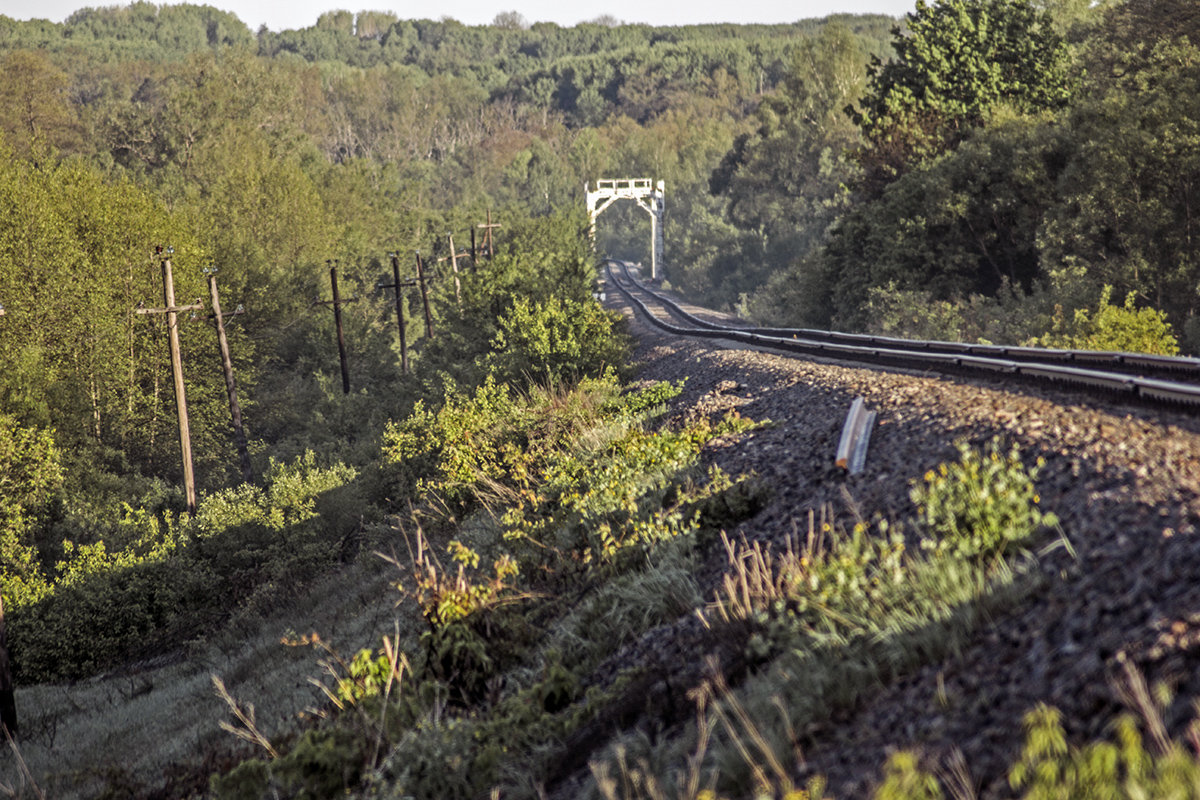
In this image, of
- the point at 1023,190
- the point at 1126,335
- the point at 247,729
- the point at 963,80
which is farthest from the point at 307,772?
the point at 963,80

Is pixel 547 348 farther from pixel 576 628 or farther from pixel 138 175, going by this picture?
pixel 138 175

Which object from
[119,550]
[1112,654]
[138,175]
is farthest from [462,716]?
[138,175]

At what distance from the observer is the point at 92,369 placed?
1467 inches

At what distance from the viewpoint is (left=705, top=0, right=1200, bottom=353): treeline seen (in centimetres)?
2528

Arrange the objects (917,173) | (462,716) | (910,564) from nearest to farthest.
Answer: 1. (910,564)
2. (462,716)
3. (917,173)

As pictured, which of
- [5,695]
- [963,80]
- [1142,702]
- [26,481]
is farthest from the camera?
[963,80]

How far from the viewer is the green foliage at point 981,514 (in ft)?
18.8

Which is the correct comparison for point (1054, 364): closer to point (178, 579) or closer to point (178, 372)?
point (178, 579)

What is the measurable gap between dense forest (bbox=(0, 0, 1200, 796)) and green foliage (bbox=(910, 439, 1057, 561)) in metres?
2.90

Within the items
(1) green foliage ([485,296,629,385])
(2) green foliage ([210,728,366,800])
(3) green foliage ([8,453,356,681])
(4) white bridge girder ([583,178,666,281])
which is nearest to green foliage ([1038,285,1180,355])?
(1) green foliage ([485,296,629,385])

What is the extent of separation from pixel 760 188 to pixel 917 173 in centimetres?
4364

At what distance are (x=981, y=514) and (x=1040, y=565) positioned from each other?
0.60 m

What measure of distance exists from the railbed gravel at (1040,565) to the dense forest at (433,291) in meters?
1.52

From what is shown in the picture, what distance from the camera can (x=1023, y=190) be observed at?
31.0m
